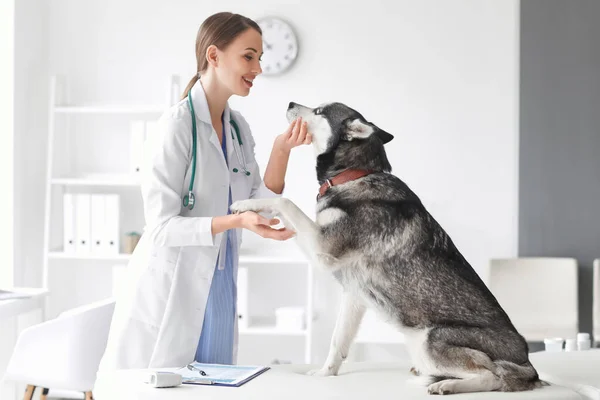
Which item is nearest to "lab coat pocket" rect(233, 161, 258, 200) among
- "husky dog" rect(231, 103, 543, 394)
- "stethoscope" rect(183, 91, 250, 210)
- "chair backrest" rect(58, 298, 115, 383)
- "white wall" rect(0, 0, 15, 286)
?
"stethoscope" rect(183, 91, 250, 210)

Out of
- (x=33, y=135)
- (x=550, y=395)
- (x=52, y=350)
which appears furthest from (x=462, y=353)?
(x=33, y=135)

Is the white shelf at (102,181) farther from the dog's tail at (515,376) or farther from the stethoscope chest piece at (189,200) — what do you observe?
the dog's tail at (515,376)

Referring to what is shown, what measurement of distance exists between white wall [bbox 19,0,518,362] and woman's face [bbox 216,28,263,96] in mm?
2703

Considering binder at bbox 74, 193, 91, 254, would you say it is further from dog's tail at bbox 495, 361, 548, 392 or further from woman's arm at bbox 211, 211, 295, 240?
dog's tail at bbox 495, 361, 548, 392

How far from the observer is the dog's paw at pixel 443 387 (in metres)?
1.60

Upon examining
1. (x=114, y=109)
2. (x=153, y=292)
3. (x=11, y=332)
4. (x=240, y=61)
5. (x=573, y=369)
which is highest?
(x=114, y=109)

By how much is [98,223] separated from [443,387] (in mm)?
3304

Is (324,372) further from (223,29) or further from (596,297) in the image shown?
(596,297)

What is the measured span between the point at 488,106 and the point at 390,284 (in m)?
3.20

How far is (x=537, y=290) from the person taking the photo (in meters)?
4.46

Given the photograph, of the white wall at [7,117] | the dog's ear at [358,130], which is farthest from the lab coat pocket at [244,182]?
the white wall at [7,117]

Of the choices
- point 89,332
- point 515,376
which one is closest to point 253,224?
point 515,376

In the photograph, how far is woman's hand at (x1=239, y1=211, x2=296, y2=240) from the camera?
5.97 ft

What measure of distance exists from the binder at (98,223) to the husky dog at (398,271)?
280cm
